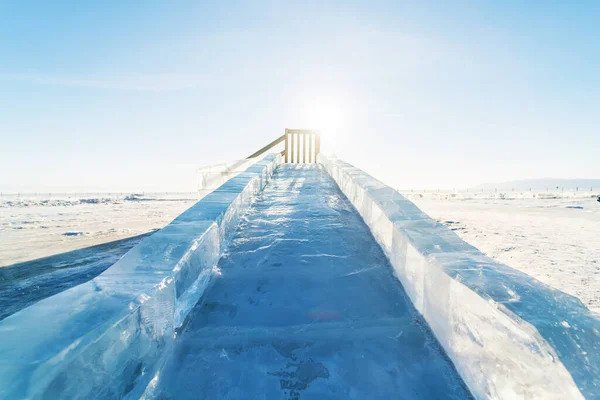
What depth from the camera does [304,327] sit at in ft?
6.19

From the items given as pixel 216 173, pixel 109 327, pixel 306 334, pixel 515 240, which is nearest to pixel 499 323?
pixel 306 334

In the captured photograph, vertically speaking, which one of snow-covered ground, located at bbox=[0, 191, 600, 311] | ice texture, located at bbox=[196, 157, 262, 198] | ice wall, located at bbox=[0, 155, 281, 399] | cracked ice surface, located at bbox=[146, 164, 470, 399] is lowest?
snow-covered ground, located at bbox=[0, 191, 600, 311]

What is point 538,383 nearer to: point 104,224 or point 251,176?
point 251,176

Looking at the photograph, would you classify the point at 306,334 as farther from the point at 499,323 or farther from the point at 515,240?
the point at 515,240

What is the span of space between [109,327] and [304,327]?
1132 millimetres

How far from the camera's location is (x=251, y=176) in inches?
197

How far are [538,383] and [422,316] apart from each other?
2.99 ft

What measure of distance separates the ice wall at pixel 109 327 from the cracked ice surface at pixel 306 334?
17cm

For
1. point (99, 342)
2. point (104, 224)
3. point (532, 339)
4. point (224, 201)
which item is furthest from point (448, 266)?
point (104, 224)

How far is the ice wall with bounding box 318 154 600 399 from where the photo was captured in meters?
1.03

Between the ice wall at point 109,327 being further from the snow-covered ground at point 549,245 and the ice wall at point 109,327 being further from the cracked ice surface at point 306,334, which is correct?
the snow-covered ground at point 549,245

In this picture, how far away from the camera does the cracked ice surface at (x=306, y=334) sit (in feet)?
4.88

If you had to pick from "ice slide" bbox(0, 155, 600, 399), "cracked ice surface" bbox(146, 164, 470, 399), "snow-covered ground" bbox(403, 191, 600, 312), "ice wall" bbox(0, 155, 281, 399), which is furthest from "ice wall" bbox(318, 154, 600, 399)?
"snow-covered ground" bbox(403, 191, 600, 312)

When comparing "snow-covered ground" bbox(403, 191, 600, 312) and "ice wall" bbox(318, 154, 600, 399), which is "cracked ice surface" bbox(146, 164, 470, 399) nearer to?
"ice wall" bbox(318, 154, 600, 399)
